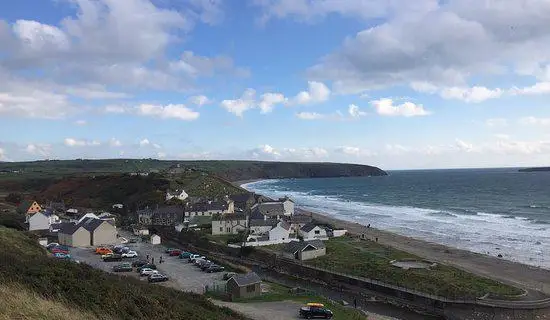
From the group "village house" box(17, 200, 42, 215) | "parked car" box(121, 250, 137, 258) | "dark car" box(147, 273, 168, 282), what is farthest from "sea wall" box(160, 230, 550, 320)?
"village house" box(17, 200, 42, 215)

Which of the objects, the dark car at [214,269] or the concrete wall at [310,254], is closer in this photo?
the dark car at [214,269]

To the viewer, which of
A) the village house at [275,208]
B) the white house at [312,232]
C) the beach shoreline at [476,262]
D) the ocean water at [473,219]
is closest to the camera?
the beach shoreline at [476,262]

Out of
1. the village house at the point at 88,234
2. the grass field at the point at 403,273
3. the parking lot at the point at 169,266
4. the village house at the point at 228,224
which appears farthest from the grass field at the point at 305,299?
the village house at the point at 88,234

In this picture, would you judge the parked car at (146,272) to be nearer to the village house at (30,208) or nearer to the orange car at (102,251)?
the orange car at (102,251)

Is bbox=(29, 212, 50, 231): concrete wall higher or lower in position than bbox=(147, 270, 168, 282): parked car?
higher

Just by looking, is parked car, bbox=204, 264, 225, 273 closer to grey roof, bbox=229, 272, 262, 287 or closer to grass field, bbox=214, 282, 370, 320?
grass field, bbox=214, 282, 370, 320

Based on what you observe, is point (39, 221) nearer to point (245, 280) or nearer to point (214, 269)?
point (214, 269)

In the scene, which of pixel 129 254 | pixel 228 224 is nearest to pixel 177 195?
pixel 228 224
